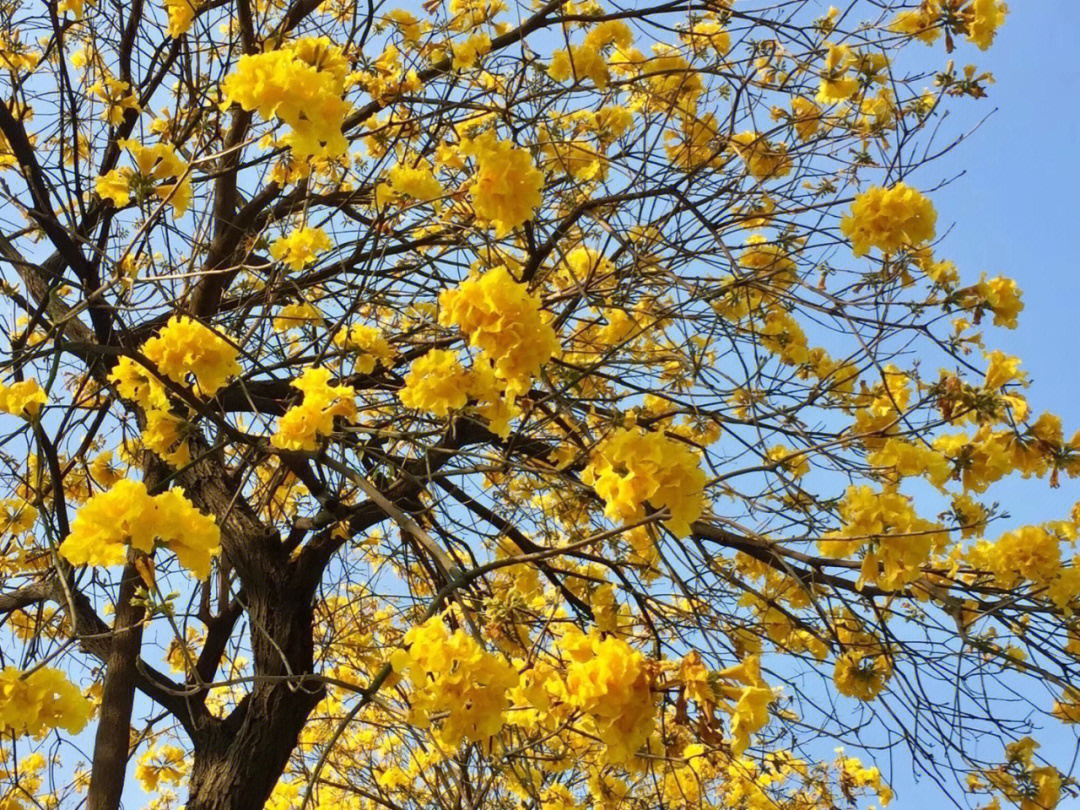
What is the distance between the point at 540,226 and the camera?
3154 mm

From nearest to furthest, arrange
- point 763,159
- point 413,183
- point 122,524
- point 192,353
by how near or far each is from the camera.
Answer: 1. point 122,524
2. point 192,353
3. point 413,183
4. point 763,159

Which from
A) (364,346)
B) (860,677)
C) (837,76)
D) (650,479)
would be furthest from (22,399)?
(837,76)

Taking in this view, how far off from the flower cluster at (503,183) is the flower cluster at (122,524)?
0.96m

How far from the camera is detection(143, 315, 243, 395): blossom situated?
86.6 inches

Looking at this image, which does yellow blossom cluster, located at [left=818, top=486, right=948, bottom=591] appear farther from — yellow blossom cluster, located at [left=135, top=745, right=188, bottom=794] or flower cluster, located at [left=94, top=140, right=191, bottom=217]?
yellow blossom cluster, located at [left=135, top=745, right=188, bottom=794]

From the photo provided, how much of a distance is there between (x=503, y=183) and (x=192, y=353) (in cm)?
88

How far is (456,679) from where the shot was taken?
1.55 m

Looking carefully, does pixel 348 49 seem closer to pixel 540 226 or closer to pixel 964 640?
pixel 540 226

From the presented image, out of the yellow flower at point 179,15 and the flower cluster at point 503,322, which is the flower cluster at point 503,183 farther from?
the yellow flower at point 179,15

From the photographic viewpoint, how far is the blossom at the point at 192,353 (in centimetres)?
220

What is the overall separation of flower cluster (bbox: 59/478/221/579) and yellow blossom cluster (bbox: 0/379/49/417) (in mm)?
585

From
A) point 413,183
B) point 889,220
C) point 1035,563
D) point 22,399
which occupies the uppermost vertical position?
point 889,220

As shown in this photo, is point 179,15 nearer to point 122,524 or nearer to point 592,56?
point 592,56

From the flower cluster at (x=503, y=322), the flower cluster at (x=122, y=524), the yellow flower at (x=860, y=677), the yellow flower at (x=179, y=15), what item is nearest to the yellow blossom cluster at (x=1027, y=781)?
the yellow flower at (x=860, y=677)
